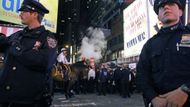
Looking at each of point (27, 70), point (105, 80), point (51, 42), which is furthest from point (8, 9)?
point (105, 80)

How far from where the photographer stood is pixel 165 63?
10.8ft

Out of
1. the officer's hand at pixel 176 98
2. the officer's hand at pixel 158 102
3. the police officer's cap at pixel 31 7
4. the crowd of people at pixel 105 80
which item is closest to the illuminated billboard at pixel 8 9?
the police officer's cap at pixel 31 7

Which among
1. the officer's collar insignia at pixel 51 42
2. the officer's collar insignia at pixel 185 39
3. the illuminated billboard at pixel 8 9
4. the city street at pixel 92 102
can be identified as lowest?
the city street at pixel 92 102

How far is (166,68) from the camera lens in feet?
10.7

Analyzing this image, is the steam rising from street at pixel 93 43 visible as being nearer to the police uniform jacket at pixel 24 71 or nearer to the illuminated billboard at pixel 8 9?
the illuminated billboard at pixel 8 9

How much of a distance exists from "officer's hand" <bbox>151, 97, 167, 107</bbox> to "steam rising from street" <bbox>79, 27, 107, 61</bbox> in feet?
133

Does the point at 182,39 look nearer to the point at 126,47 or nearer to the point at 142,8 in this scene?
the point at 142,8

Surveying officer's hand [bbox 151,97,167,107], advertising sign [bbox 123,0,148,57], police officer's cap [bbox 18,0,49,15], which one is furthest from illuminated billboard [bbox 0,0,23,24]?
officer's hand [bbox 151,97,167,107]

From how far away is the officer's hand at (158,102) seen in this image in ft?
10.1

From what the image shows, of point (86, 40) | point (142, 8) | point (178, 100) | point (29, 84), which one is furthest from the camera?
point (86, 40)

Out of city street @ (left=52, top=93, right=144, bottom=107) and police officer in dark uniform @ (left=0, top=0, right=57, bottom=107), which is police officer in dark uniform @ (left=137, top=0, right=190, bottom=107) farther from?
city street @ (left=52, top=93, right=144, bottom=107)

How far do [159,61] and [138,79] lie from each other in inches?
9.1

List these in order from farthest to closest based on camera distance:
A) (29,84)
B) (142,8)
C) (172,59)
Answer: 1. (142,8)
2. (29,84)
3. (172,59)

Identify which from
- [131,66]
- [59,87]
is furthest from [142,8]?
[131,66]
